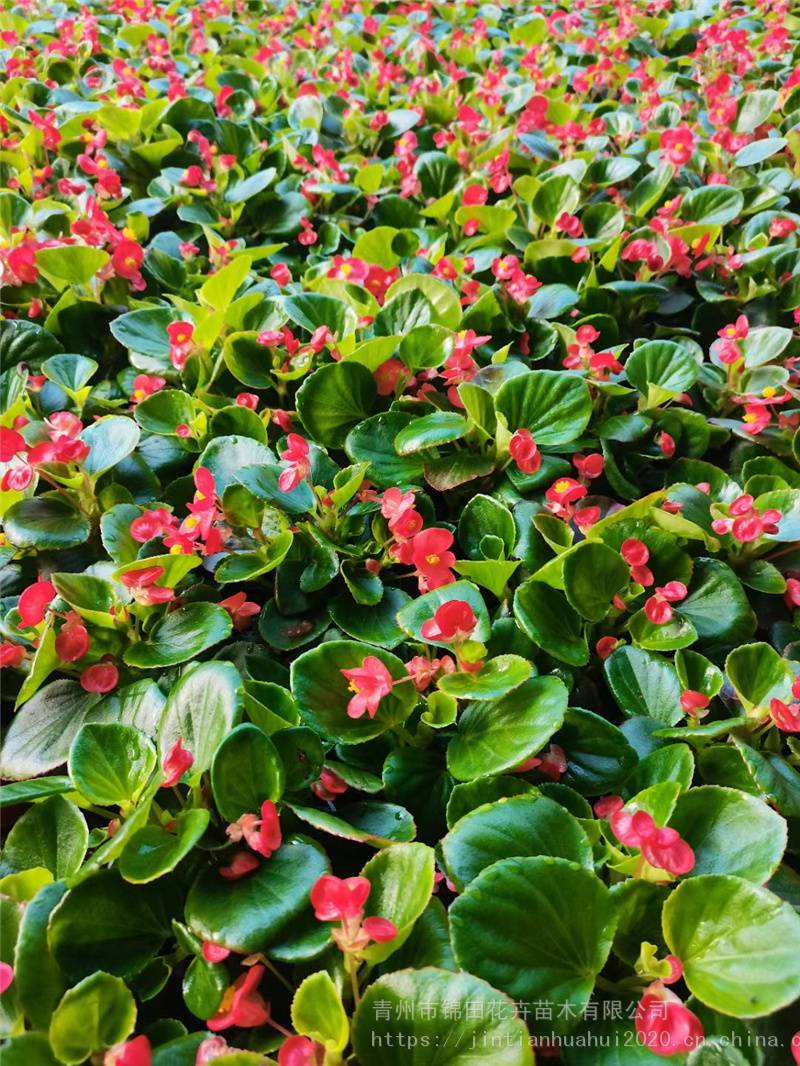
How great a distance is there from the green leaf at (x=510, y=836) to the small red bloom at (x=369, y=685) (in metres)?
0.11

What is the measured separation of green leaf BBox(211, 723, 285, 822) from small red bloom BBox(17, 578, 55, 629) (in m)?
0.23

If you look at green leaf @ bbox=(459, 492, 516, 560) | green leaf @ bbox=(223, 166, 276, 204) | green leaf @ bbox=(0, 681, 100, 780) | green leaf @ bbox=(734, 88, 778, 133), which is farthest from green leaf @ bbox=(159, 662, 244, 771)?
green leaf @ bbox=(734, 88, 778, 133)

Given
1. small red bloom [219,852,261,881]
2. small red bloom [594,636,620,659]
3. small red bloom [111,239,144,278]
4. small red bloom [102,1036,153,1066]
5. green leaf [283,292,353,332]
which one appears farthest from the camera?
small red bloom [111,239,144,278]

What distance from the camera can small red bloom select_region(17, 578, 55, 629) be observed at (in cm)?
68

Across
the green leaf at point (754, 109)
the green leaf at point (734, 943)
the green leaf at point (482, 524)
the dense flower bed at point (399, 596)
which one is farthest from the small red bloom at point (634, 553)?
the green leaf at point (754, 109)

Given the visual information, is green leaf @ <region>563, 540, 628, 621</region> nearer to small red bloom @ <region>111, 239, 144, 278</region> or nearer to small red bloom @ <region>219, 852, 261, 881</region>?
small red bloom @ <region>219, 852, 261, 881</region>

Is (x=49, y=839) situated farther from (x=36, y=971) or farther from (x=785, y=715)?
(x=785, y=715)

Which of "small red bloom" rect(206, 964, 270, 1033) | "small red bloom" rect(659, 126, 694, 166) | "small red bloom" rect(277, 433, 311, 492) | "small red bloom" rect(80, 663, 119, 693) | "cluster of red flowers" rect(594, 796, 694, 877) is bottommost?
"small red bloom" rect(206, 964, 270, 1033)

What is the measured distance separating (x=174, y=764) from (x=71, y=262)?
2.56 feet

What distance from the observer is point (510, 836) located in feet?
1.84

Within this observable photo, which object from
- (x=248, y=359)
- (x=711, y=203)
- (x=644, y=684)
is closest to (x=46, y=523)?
(x=248, y=359)

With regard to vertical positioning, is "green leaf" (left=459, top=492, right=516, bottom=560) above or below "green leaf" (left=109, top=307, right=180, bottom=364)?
below

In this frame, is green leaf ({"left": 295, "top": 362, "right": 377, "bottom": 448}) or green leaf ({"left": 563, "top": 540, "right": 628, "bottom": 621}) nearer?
green leaf ({"left": 563, "top": 540, "right": 628, "bottom": 621})

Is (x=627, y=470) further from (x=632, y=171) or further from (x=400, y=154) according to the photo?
(x=400, y=154)
